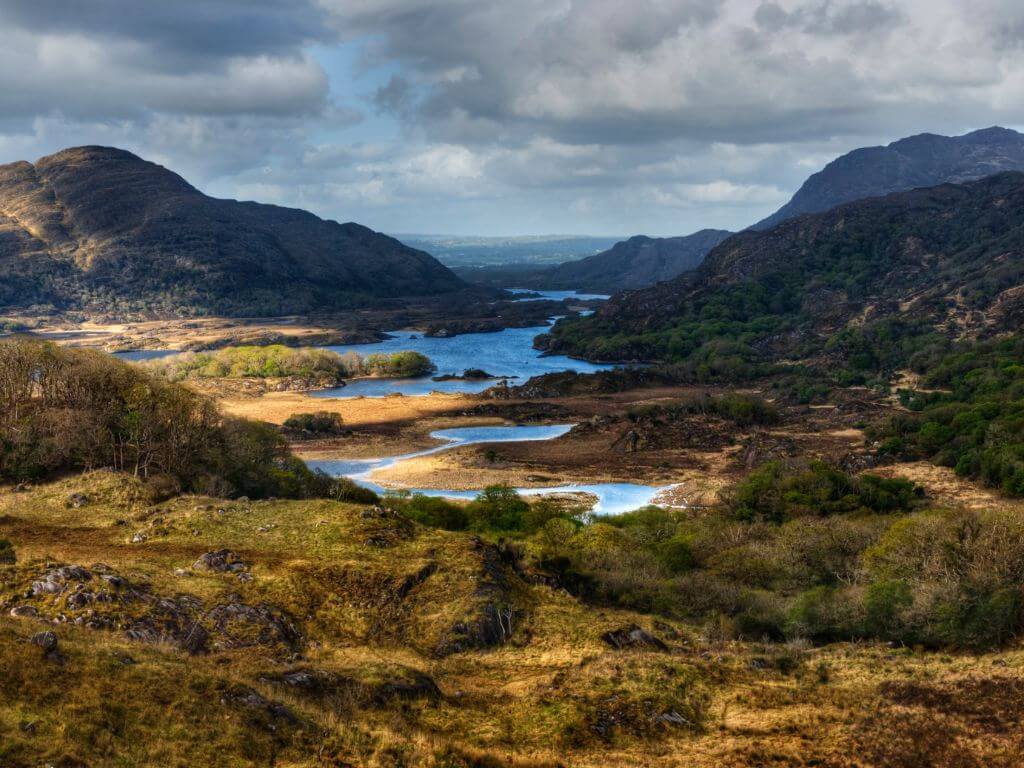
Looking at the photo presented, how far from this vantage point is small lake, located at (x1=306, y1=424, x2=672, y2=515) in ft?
210

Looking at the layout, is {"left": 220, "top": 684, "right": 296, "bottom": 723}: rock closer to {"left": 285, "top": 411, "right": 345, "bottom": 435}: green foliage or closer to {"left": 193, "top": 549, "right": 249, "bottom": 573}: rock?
{"left": 193, "top": 549, "right": 249, "bottom": 573}: rock

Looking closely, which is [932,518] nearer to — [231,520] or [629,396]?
[231,520]

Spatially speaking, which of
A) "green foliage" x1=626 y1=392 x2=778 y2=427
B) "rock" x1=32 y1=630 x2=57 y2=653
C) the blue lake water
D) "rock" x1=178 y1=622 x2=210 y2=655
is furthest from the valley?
the blue lake water

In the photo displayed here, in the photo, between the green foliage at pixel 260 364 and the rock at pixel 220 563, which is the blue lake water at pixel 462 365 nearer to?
the green foliage at pixel 260 364

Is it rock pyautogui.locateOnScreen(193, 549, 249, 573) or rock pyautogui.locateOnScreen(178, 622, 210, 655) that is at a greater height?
rock pyautogui.locateOnScreen(193, 549, 249, 573)

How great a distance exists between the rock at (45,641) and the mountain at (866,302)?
12741 centimetres

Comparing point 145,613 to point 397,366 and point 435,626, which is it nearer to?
point 435,626

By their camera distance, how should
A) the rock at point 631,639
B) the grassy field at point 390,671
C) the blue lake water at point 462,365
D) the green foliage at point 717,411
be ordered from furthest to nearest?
the blue lake water at point 462,365
the green foliage at point 717,411
the rock at point 631,639
the grassy field at point 390,671

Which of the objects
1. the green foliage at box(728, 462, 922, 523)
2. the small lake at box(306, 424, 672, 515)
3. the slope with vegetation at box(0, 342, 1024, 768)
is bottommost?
the small lake at box(306, 424, 672, 515)

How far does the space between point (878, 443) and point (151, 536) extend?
6918 cm

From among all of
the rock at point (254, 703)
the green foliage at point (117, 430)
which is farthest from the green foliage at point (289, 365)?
the rock at point (254, 703)

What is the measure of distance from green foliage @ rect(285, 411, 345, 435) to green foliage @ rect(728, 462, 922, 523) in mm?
53043

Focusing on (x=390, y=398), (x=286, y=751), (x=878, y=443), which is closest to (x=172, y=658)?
(x=286, y=751)

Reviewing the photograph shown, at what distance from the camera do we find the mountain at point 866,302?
135 meters
